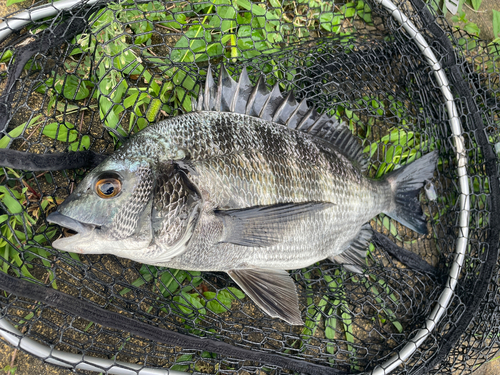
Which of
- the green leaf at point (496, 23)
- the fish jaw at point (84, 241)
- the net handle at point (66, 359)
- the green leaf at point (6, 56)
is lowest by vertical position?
the net handle at point (66, 359)

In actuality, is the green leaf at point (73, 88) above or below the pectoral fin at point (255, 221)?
above

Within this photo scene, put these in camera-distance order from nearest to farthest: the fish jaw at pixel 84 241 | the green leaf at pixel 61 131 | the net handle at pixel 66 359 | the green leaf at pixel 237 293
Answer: the fish jaw at pixel 84 241
the net handle at pixel 66 359
the green leaf at pixel 61 131
the green leaf at pixel 237 293

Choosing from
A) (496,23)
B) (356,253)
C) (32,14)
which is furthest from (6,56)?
(496,23)

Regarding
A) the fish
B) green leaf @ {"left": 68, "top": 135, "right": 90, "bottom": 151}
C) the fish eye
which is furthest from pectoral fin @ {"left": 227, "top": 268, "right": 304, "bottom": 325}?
green leaf @ {"left": 68, "top": 135, "right": 90, "bottom": 151}

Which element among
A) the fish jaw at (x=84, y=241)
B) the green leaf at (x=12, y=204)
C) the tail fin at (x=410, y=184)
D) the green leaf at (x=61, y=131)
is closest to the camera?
the fish jaw at (x=84, y=241)

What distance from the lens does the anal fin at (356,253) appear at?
225 centimetres

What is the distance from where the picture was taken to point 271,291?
1894 mm

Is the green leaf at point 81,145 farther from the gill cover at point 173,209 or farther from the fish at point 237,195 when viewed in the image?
the gill cover at point 173,209

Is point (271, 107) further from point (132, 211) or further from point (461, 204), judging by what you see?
point (461, 204)

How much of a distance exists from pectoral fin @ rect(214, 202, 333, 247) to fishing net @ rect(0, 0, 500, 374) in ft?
1.90

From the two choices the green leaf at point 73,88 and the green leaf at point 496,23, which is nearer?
the green leaf at point 73,88

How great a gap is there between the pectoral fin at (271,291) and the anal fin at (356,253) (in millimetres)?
470

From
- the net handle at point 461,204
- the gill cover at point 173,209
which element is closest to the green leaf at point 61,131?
the gill cover at point 173,209

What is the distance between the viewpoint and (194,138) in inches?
67.6
